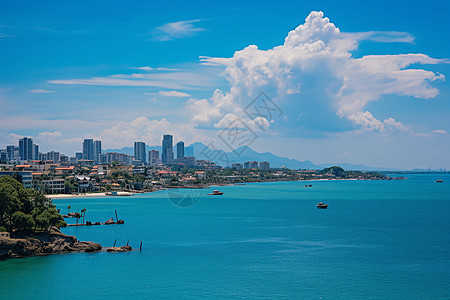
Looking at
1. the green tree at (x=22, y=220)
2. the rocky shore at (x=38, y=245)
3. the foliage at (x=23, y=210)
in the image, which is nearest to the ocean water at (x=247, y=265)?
the rocky shore at (x=38, y=245)

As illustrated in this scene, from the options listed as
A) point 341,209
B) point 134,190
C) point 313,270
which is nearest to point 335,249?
point 313,270

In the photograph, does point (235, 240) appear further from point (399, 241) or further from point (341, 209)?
point (341, 209)

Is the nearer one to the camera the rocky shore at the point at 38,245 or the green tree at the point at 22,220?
the rocky shore at the point at 38,245

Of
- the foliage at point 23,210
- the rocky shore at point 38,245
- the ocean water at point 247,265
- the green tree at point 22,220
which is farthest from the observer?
the foliage at point 23,210

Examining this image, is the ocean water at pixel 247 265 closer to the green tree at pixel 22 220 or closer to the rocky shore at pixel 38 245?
the rocky shore at pixel 38 245

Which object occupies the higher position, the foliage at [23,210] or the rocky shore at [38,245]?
the foliage at [23,210]

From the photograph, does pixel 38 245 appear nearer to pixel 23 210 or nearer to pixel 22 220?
pixel 22 220

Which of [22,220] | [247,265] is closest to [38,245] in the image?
[22,220]
